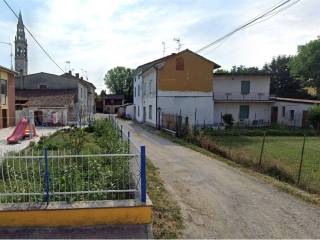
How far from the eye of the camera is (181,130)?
20.6m

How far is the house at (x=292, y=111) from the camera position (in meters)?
30.2

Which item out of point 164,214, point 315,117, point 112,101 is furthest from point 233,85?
point 112,101

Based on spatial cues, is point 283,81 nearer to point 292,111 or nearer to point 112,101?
point 292,111

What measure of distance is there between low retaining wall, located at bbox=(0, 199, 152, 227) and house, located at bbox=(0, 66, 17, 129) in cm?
2275

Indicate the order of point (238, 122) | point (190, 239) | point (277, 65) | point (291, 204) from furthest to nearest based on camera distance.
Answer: point (277, 65)
point (238, 122)
point (291, 204)
point (190, 239)

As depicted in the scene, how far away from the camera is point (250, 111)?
32.8 metres

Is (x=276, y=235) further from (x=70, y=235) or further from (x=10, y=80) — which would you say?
(x=10, y=80)

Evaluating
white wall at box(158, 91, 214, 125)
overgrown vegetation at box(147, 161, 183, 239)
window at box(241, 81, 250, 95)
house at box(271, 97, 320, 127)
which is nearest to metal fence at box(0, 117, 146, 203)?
overgrown vegetation at box(147, 161, 183, 239)

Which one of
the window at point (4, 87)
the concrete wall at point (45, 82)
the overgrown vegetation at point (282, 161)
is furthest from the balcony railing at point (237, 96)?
the window at point (4, 87)

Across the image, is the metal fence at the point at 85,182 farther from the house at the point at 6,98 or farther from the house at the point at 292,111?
the house at the point at 292,111

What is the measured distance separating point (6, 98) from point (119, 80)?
65.0 m

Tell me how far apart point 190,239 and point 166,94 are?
80.3 ft

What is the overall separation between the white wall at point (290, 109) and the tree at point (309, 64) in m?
15.9

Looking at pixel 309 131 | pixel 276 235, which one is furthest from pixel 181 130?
pixel 276 235
